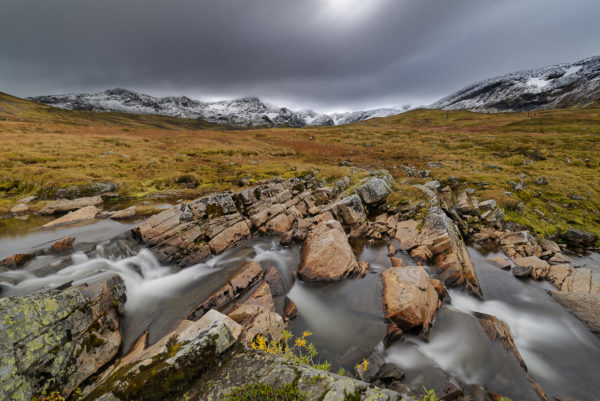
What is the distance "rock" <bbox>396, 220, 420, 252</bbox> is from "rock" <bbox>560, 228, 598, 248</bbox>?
12.1 metres

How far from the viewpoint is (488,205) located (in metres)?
19.1

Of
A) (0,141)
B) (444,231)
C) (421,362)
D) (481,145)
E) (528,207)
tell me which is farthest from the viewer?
(481,145)

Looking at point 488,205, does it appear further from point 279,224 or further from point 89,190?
point 89,190

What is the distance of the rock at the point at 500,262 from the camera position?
44.4ft

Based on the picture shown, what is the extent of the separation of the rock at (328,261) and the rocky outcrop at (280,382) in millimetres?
8029

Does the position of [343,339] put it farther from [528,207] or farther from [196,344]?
[528,207]

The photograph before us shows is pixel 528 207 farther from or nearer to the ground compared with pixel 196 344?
nearer to the ground

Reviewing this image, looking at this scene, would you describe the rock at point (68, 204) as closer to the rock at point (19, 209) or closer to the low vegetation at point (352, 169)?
the rock at point (19, 209)

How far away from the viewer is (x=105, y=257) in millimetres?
11305

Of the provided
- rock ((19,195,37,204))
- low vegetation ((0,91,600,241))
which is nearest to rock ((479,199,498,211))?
low vegetation ((0,91,600,241))

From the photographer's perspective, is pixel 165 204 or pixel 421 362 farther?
pixel 165 204

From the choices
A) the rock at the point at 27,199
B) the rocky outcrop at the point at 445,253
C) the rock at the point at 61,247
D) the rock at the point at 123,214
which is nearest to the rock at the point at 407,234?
the rocky outcrop at the point at 445,253

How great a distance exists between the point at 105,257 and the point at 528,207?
31.5m

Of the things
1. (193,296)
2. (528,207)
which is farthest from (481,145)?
(193,296)
